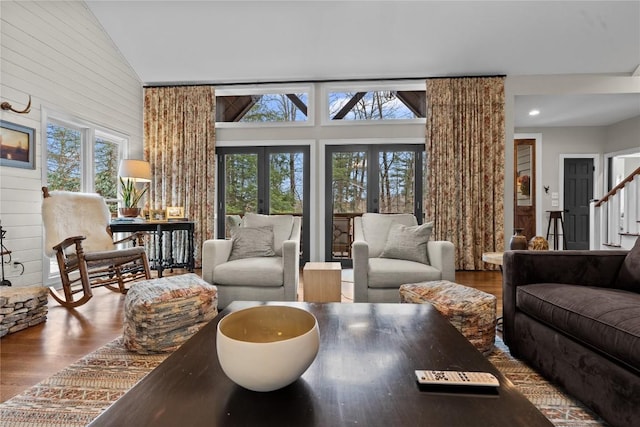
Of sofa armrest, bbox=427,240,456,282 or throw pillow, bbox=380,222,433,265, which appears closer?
sofa armrest, bbox=427,240,456,282

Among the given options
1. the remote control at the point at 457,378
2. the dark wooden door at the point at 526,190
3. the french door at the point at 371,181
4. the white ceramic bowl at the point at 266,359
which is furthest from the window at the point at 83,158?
the dark wooden door at the point at 526,190

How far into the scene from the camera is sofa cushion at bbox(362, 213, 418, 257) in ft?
10.2

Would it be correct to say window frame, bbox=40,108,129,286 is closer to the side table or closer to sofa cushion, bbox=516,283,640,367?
the side table

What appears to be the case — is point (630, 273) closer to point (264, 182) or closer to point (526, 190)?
point (264, 182)

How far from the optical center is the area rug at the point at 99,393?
53.7 inches

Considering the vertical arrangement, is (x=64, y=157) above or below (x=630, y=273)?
above

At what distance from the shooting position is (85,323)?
2.55m

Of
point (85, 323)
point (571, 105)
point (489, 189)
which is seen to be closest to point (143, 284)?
point (85, 323)

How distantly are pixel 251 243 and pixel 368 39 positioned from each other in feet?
9.74

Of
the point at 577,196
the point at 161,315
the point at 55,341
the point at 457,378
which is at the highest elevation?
the point at 577,196

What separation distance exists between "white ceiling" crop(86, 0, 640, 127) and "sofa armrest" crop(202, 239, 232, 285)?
9.20 feet

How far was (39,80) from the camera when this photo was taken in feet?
11.1

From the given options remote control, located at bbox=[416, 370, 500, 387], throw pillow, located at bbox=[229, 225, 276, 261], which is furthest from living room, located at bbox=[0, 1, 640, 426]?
remote control, located at bbox=[416, 370, 500, 387]

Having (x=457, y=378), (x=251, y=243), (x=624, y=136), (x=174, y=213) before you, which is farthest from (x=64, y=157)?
(x=624, y=136)
